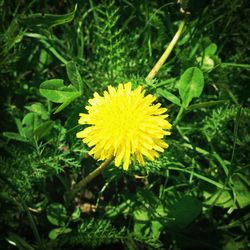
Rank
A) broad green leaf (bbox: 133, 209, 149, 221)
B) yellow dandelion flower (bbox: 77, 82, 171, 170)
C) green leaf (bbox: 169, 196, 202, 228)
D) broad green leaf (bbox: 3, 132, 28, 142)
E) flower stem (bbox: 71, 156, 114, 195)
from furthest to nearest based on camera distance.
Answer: broad green leaf (bbox: 133, 209, 149, 221) → green leaf (bbox: 169, 196, 202, 228) → broad green leaf (bbox: 3, 132, 28, 142) → flower stem (bbox: 71, 156, 114, 195) → yellow dandelion flower (bbox: 77, 82, 171, 170)

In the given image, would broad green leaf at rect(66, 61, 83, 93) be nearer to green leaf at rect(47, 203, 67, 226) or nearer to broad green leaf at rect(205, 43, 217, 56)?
green leaf at rect(47, 203, 67, 226)

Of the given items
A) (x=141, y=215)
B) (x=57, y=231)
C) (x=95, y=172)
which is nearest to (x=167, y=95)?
(x=95, y=172)

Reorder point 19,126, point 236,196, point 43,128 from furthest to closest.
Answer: point 236,196 < point 19,126 < point 43,128

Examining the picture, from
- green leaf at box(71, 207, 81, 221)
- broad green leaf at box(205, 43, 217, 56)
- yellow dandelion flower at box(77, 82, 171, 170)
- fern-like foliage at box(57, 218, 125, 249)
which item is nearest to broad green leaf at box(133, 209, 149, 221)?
fern-like foliage at box(57, 218, 125, 249)

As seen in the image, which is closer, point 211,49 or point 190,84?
point 190,84

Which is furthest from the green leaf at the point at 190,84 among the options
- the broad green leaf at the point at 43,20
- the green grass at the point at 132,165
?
the broad green leaf at the point at 43,20

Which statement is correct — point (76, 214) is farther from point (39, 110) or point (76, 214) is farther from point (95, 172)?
point (39, 110)

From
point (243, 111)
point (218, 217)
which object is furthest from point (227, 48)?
point (218, 217)
